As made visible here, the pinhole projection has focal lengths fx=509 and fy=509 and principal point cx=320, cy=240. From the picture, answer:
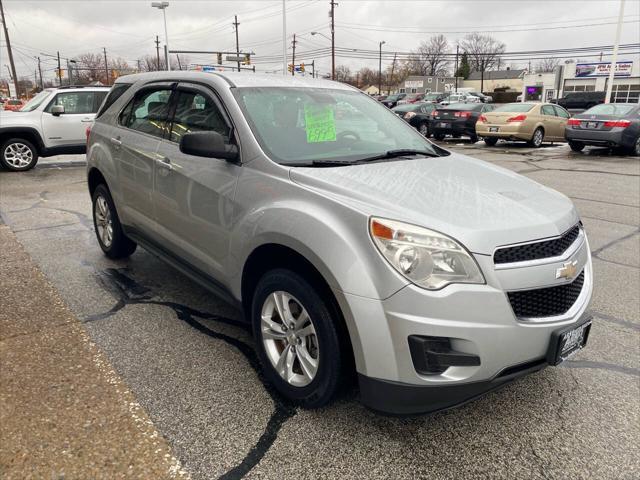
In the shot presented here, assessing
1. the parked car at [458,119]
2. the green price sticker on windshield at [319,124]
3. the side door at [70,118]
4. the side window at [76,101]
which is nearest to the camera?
the green price sticker on windshield at [319,124]

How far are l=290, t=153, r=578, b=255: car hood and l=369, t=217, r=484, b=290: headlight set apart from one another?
2.0 inches

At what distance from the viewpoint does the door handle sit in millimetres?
3613

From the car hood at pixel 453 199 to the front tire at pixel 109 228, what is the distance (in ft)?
9.11

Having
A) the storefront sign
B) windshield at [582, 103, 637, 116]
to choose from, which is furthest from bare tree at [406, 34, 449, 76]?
windshield at [582, 103, 637, 116]

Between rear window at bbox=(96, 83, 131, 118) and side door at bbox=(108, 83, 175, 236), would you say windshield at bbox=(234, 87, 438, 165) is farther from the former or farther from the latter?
rear window at bbox=(96, 83, 131, 118)

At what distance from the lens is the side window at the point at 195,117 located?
3304 mm

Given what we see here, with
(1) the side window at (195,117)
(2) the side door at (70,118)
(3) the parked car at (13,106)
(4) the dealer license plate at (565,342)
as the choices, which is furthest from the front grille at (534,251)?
(3) the parked car at (13,106)

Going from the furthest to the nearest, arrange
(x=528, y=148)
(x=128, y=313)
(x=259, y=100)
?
(x=528, y=148)
(x=128, y=313)
(x=259, y=100)

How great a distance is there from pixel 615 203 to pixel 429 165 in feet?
22.0

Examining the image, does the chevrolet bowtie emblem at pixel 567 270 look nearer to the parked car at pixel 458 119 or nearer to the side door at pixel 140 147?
the side door at pixel 140 147

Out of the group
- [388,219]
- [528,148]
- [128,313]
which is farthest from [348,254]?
[528,148]

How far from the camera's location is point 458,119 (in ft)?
60.2

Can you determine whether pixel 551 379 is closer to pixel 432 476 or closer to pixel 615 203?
pixel 432 476

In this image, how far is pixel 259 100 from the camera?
3303 mm
